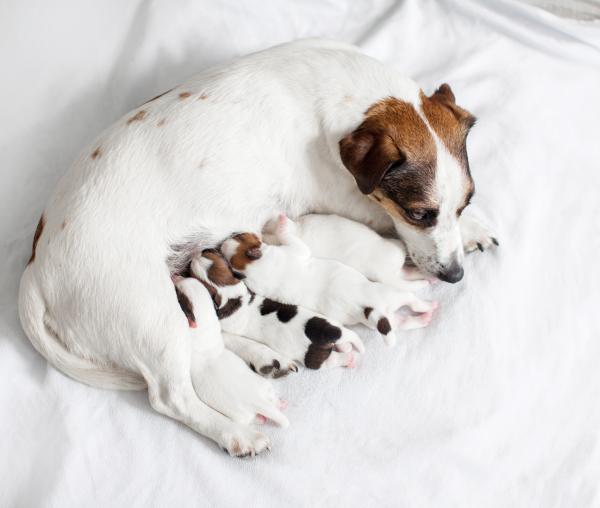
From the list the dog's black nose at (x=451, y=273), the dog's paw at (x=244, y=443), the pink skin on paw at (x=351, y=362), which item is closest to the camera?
→ the dog's paw at (x=244, y=443)

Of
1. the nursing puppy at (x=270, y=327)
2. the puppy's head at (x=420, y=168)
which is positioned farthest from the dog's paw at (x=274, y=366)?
the puppy's head at (x=420, y=168)

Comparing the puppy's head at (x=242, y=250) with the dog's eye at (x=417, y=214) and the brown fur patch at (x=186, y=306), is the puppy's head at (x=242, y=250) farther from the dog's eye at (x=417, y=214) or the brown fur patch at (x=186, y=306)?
the dog's eye at (x=417, y=214)

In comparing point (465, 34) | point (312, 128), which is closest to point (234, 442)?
point (312, 128)

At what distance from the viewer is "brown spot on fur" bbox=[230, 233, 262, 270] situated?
216cm

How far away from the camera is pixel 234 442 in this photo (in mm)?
2000

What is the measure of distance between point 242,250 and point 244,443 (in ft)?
1.92

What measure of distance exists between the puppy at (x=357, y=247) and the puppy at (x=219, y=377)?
0.38 m

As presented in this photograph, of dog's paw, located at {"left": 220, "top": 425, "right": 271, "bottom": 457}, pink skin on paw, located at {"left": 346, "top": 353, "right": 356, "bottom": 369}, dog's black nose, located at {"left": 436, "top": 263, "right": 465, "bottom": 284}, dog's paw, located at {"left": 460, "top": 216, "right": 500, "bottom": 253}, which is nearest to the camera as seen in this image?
dog's paw, located at {"left": 220, "top": 425, "right": 271, "bottom": 457}

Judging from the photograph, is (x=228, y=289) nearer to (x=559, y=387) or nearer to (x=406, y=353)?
(x=406, y=353)

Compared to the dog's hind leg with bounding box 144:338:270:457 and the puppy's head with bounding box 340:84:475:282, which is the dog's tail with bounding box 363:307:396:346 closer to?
the puppy's head with bounding box 340:84:475:282

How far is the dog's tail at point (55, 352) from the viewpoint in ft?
6.77

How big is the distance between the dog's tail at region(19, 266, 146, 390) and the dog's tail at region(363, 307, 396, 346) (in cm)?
71

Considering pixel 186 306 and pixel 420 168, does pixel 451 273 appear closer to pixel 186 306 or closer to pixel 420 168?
pixel 420 168

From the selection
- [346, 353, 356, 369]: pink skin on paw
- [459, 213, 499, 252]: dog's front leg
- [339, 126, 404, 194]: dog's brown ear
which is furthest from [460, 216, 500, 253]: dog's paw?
[346, 353, 356, 369]: pink skin on paw
